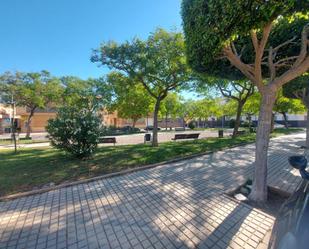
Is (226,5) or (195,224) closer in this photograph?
(226,5)

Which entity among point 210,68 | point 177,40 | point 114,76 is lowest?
point 210,68

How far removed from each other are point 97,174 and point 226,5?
5.83 meters

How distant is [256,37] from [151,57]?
707 centimetres

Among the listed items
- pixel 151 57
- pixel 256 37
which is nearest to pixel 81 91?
pixel 151 57

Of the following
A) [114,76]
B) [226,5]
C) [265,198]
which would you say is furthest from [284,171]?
[114,76]

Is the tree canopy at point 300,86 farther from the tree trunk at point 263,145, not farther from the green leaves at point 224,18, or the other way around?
the green leaves at point 224,18

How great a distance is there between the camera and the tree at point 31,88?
70.2ft

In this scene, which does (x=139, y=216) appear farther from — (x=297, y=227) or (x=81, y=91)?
(x=81, y=91)

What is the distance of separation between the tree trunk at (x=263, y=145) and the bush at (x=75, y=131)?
20.8ft

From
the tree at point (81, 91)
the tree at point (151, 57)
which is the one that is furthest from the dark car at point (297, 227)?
the tree at point (81, 91)

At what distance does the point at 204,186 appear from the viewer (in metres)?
5.40

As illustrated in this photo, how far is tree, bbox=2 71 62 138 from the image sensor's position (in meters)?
21.4

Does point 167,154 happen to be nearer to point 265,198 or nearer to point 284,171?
point 284,171

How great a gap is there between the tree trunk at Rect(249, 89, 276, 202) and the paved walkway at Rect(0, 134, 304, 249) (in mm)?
569
